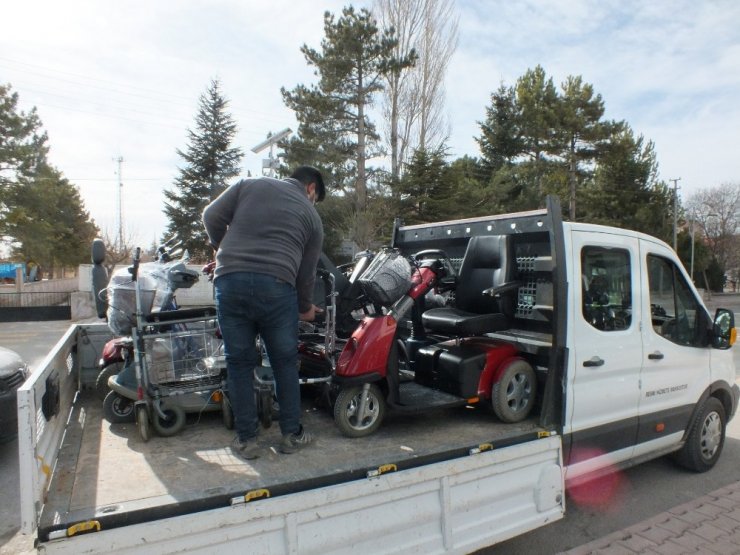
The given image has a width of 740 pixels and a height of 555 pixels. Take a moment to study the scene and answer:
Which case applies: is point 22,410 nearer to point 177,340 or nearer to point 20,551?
point 177,340

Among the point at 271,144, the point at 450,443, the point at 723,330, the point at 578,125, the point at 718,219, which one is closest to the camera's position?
the point at 450,443

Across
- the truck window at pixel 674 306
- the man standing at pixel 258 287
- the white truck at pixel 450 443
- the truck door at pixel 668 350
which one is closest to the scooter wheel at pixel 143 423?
the white truck at pixel 450 443

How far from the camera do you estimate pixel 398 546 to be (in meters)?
2.55

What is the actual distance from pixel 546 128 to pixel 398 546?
26.1 m

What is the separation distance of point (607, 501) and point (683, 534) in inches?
28.3

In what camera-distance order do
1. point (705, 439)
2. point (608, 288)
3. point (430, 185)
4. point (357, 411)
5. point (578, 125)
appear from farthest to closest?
point (578, 125)
point (430, 185)
point (705, 439)
point (608, 288)
point (357, 411)

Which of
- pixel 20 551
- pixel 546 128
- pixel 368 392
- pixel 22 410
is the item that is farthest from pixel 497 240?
pixel 546 128

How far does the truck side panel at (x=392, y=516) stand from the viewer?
2080mm

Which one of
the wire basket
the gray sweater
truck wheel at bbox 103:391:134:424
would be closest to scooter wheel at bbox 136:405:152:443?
the wire basket

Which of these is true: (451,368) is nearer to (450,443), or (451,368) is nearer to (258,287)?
(450,443)

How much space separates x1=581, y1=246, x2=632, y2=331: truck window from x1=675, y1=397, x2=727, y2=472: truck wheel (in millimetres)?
1406

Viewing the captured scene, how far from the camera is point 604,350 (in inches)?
147

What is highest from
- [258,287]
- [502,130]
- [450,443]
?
[502,130]

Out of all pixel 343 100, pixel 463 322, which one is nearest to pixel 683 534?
pixel 463 322
